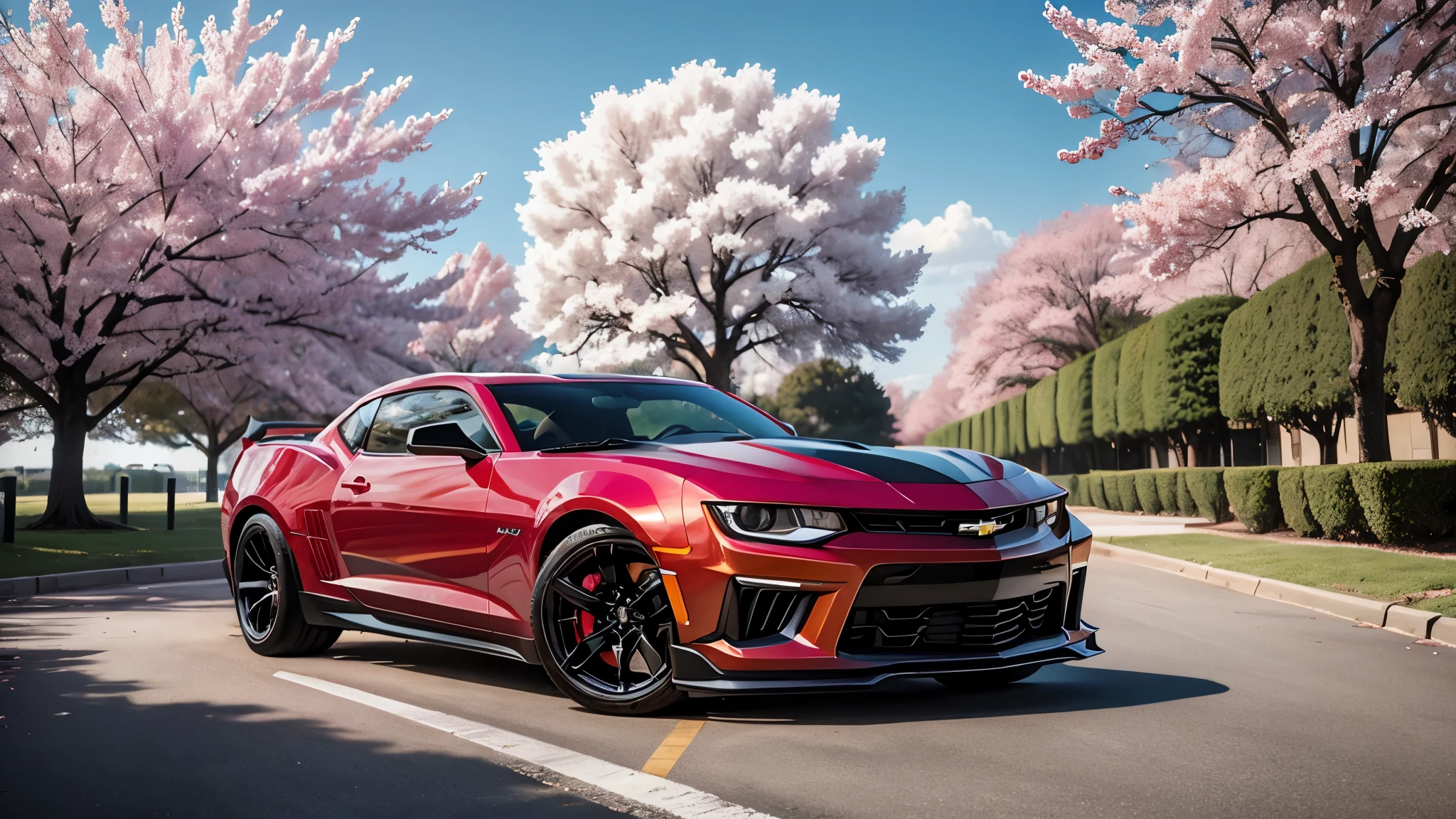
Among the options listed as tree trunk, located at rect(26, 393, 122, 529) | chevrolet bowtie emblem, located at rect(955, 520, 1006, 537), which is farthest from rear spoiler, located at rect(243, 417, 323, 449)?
tree trunk, located at rect(26, 393, 122, 529)

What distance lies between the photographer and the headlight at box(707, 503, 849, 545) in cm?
463

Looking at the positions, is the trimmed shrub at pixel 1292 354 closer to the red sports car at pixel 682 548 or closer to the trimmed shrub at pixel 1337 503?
the trimmed shrub at pixel 1337 503

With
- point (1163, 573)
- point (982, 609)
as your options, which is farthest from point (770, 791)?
point (1163, 573)

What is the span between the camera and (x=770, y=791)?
3.87 meters

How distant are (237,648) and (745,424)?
353 cm

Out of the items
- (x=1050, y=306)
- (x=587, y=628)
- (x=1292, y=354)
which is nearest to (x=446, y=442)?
(x=587, y=628)

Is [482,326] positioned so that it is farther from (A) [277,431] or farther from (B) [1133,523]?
(A) [277,431]

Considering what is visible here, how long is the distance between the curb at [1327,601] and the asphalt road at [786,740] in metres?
1.33

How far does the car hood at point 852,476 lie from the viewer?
4.69 meters

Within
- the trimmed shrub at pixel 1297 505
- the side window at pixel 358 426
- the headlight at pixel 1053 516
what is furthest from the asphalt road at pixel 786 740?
→ the trimmed shrub at pixel 1297 505

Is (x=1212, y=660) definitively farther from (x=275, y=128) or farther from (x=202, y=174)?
(x=275, y=128)

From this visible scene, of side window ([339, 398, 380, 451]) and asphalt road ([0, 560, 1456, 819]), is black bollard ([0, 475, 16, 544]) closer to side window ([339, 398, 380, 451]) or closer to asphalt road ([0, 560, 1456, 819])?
asphalt road ([0, 560, 1456, 819])

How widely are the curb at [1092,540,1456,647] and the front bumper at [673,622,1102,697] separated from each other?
5.14 metres

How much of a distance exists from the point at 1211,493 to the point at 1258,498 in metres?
3.98
